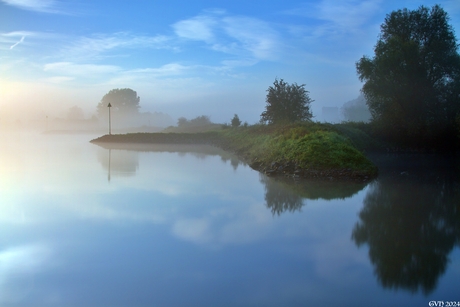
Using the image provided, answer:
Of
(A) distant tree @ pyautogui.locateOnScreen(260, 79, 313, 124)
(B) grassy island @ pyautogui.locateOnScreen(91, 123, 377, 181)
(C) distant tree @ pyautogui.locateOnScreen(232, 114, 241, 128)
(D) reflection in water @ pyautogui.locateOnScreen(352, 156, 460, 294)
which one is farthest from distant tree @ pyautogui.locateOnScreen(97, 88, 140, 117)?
(D) reflection in water @ pyautogui.locateOnScreen(352, 156, 460, 294)

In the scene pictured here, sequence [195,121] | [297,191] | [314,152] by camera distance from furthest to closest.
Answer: [195,121] < [314,152] < [297,191]

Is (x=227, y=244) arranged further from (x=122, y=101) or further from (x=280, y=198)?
(x=122, y=101)

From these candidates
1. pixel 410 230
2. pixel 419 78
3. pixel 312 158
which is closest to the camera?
pixel 410 230

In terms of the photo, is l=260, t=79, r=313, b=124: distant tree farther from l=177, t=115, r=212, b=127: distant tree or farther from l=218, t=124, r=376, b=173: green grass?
l=177, t=115, r=212, b=127: distant tree

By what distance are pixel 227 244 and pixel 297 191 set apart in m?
5.80

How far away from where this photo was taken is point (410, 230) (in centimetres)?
808

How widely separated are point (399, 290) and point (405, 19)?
26.8 metres

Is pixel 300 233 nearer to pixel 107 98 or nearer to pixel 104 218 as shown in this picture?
pixel 104 218

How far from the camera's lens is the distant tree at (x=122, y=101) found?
8912 centimetres

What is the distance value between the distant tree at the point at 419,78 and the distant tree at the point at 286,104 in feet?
15.5

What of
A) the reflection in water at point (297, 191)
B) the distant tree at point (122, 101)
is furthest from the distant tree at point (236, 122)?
the distant tree at point (122, 101)

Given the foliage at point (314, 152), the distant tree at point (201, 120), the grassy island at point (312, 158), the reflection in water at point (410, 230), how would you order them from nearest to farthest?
the reflection in water at point (410, 230) < the grassy island at point (312, 158) < the foliage at point (314, 152) < the distant tree at point (201, 120)

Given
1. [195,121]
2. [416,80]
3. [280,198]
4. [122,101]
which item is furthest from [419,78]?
[122,101]

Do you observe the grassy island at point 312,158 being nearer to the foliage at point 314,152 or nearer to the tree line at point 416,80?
the foliage at point 314,152
